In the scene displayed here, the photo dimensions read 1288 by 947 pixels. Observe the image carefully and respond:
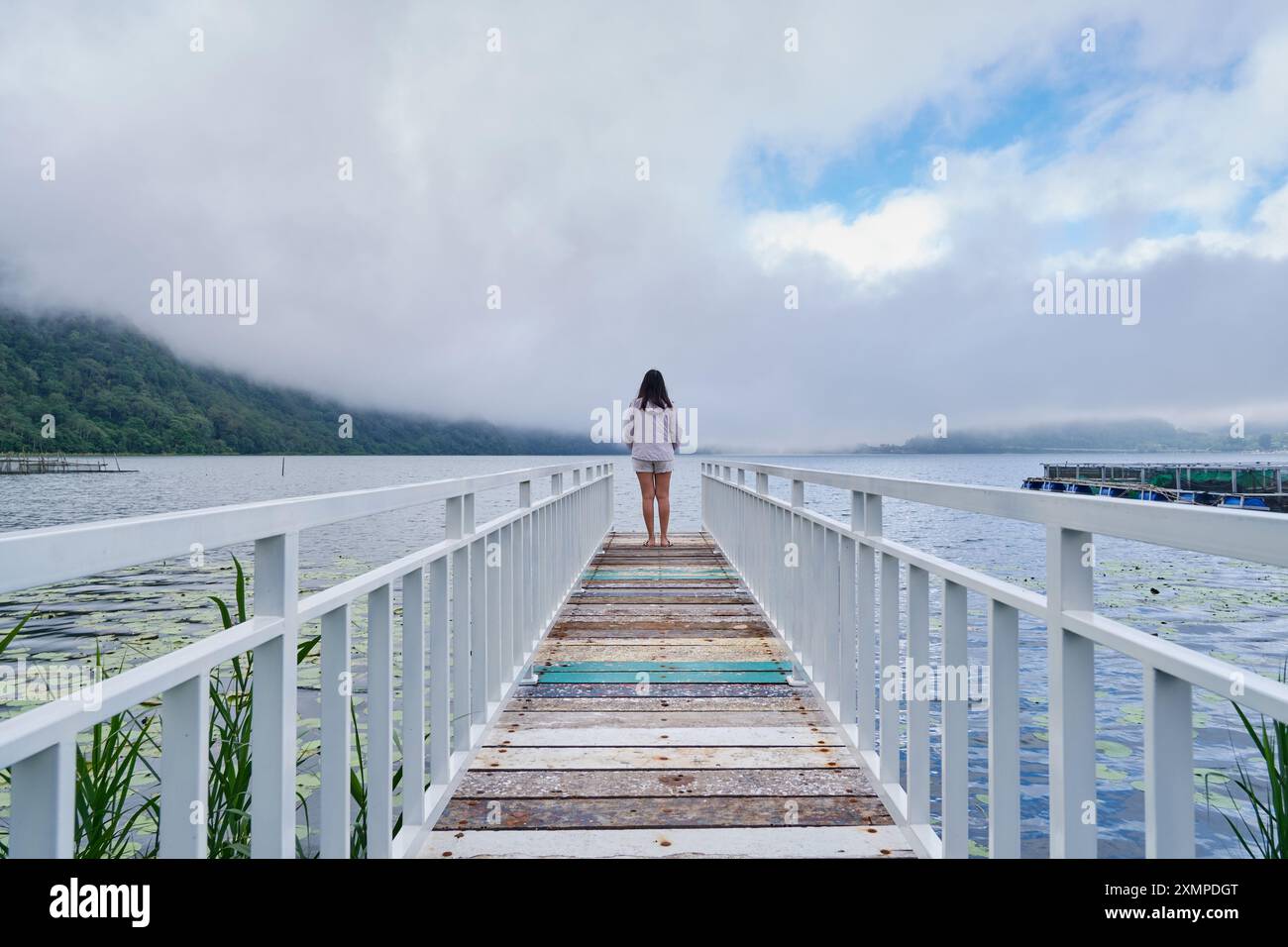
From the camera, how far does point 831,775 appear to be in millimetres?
2629

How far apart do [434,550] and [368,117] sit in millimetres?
61648

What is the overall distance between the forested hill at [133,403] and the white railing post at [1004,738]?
259ft

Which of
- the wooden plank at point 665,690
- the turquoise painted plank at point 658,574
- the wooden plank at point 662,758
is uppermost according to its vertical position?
the turquoise painted plank at point 658,574

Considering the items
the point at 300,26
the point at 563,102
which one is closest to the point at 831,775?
the point at 563,102

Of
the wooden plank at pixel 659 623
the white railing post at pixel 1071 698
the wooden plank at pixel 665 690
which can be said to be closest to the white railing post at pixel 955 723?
the white railing post at pixel 1071 698

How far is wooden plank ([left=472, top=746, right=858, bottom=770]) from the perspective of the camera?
Result: 2730 mm

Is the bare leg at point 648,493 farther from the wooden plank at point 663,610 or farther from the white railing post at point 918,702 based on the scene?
the white railing post at point 918,702

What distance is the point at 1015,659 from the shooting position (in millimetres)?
1612

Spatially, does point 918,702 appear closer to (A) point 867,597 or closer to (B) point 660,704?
(A) point 867,597

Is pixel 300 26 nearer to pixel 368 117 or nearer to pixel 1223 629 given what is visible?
pixel 368 117

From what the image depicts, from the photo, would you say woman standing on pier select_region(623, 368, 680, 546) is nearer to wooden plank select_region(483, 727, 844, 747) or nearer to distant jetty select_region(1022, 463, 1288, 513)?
wooden plank select_region(483, 727, 844, 747)

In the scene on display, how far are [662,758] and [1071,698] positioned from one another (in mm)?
1767

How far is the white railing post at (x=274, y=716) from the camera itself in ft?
4.25

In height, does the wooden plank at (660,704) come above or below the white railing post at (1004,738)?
below
